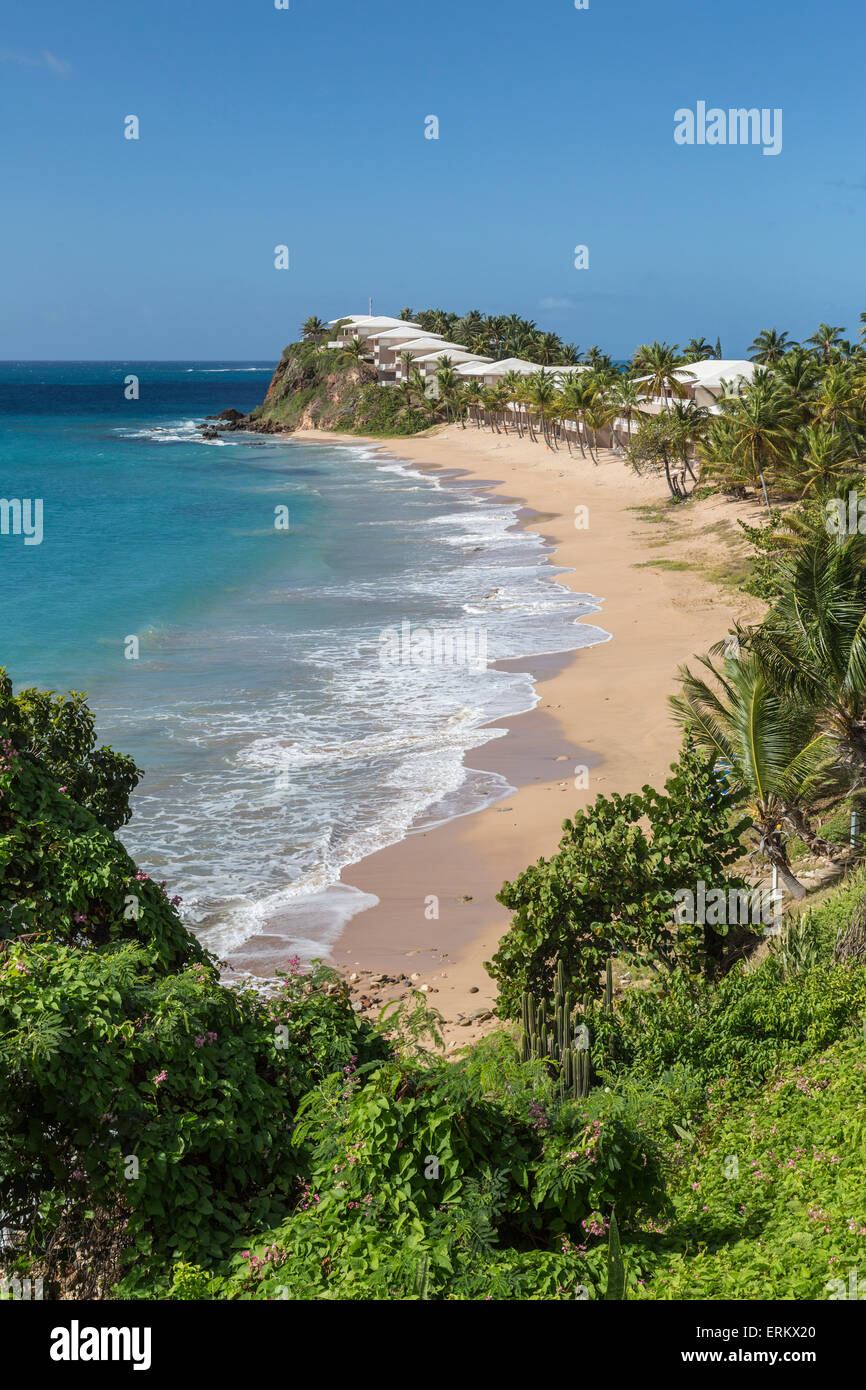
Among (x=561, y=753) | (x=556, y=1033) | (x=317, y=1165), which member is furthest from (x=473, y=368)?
Answer: (x=317, y=1165)

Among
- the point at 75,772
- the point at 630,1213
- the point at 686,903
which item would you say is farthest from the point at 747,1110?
the point at 75,772

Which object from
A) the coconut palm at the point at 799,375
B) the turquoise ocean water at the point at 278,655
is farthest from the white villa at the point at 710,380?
the turquoise ocean water at the point at 278,655

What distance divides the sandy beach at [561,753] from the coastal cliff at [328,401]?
6450 centimetres

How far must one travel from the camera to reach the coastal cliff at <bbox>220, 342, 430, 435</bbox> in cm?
11400

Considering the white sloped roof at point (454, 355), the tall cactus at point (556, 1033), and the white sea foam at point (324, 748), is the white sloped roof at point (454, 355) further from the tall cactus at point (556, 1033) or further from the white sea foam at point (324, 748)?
the tall cactus at point (556, 1033)

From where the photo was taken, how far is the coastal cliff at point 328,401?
114000 millimetres

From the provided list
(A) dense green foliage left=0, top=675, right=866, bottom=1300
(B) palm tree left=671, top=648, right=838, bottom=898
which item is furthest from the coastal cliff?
(A) dense green foliage left=0, top=675, right=866, bottom=1300

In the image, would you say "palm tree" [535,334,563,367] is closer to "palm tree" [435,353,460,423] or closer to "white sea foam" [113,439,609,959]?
"palm tree" [435,353,460,423]

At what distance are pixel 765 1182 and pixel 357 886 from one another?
32.7 feet

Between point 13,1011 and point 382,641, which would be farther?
point 382,641

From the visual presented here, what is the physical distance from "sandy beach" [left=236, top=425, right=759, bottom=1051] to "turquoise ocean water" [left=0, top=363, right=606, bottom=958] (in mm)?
689

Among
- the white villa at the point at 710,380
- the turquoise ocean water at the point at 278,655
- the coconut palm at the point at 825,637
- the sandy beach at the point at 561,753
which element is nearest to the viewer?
the coconut palm at the point at 825,637
